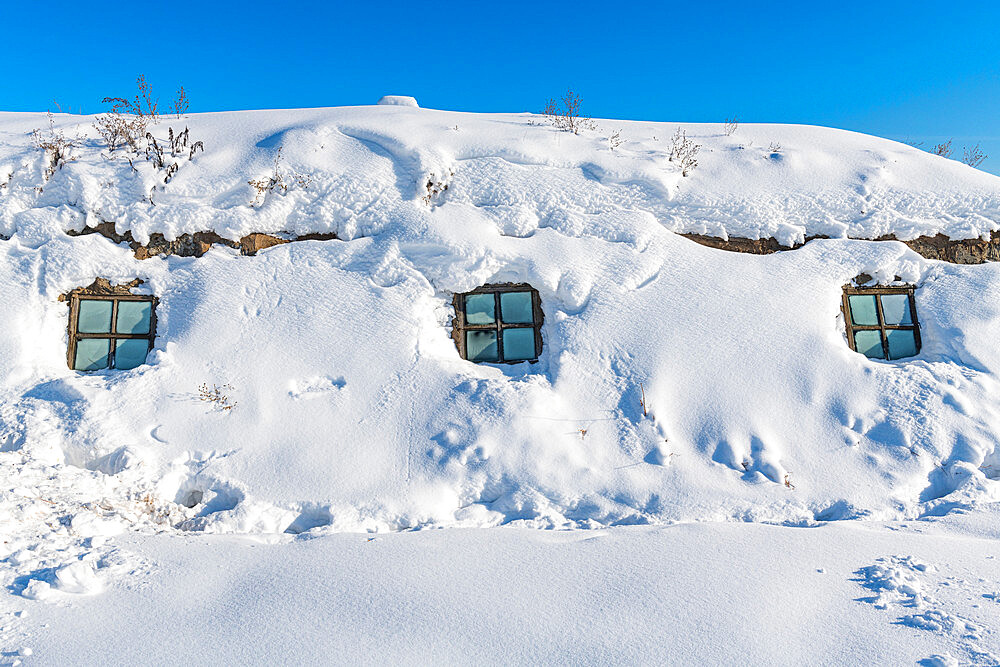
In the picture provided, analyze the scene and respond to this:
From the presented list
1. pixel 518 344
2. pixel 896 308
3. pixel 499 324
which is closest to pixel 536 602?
pixel 518 344

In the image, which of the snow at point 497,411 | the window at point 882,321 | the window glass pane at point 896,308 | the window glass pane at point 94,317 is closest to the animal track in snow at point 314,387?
the snow at point 497,411

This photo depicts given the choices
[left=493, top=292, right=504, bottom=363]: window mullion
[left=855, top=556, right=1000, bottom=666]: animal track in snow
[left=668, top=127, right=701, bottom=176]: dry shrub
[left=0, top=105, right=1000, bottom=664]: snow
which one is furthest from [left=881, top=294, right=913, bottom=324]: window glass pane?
[left=493, top=292, right=504, bottom=363]: window mullion

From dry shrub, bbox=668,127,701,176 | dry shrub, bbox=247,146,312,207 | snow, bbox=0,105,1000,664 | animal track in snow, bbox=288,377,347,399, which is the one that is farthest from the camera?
dry shrub, bbox=668,127,701,176

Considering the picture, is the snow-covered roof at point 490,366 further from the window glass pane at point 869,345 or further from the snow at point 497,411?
the window glass pane at point 869,345

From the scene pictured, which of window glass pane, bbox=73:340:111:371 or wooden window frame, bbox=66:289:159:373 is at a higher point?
wooden window frame, bbox=66:289:159:373

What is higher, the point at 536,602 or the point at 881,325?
the point at 881,325

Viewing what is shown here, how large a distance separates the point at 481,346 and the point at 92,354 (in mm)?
2911

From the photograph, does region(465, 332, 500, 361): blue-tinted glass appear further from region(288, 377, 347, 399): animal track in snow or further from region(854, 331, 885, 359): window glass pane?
region(854, 331, 885, 359): window glass pane

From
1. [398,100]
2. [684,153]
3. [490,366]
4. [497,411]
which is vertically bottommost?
[497,411]

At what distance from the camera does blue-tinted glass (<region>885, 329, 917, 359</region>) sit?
4297 millimetres

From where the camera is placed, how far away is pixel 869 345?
429cm

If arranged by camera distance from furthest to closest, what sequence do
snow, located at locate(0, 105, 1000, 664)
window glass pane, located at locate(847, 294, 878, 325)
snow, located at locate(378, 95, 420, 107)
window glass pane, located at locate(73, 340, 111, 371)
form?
1. snow, located at locate(378, 95, 420, 107)
2. window glass pane, located at locate(847, 294, 878, 325)
3. window glass pane, located at locate(73, 340, 111, 371)
4. snow, located at locate(0, 105, 1000, 664)

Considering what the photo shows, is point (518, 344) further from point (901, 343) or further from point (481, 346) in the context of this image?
point (901, 343)

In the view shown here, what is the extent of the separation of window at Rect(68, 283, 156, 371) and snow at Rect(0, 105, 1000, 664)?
0.12 meters
